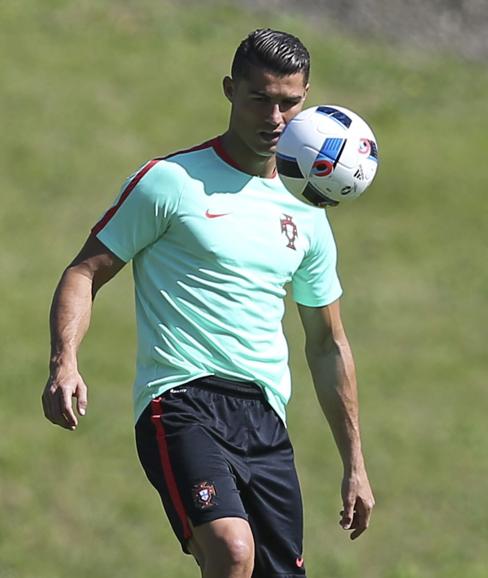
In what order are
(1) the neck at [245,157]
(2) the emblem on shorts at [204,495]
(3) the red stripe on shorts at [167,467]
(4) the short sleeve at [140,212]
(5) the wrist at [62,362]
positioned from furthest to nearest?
1. (1) the neck at [245,157]
2. (4) the short sleeve at [140,212]
3. (3) the red stripe on shorts at [167,467]
4. (2) the emblem on shorts at [204,495]
5. (5) the wrist at [62,362]

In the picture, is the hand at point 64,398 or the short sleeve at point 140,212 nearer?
the hand at point 64,398

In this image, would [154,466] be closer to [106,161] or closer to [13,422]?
[13,422]

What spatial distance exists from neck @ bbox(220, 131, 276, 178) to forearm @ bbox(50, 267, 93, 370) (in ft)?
2.83

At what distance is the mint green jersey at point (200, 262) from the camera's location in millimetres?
6863

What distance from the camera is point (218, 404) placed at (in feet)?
22.6

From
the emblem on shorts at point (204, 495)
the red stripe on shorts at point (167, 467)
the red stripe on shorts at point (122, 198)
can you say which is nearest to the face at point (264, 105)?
the red stripe on shorts at point (122, 198)

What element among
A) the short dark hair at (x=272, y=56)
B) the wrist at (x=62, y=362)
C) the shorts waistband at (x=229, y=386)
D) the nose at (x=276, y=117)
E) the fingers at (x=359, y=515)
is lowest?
the fingers at (x=359, y=515)

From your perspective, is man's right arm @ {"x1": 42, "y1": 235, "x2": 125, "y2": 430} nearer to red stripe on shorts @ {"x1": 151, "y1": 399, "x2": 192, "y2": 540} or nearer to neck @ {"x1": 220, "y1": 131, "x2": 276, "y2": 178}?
red stripe on shorts @ {"x1": 151, "y1": 399, "x2": 192, "y2": 540}

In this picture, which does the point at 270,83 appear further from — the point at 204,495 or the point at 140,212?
the point at 204,495

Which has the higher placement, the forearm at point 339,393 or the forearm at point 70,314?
the forearm at point 70,314

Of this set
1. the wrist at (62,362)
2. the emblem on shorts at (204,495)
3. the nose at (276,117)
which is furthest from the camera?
the nose at (276,117)

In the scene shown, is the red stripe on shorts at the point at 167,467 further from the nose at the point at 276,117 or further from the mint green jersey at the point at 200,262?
the nose at the point at 276,117

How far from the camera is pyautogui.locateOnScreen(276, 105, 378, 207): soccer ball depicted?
6.89 meters

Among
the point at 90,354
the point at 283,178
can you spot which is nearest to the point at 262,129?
the point at 283,178
